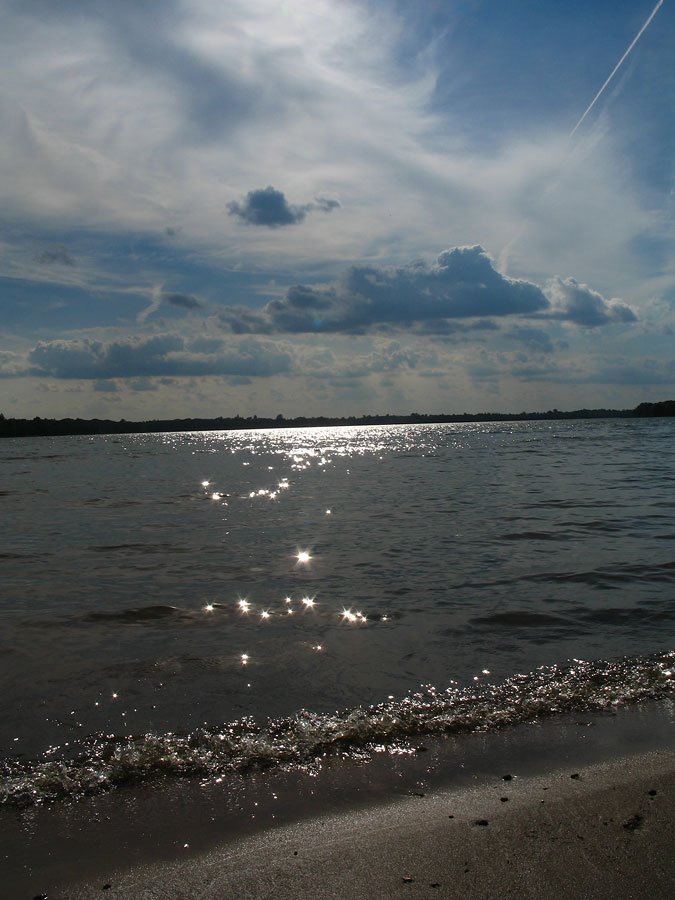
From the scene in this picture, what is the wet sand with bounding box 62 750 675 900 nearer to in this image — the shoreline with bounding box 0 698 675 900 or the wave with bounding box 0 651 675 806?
the shoreline with bounding box 0 698 675 900

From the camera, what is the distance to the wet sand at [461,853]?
3541mm

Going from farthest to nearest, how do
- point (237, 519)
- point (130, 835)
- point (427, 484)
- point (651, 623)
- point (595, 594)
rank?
point (427, 484)
point (237, 519)
point (595, 594)
point (651, 623)
point (130, 835)

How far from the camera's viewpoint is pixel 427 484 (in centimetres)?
3161

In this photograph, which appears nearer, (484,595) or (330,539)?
(484,595)

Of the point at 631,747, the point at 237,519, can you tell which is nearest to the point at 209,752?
the point at 631,747

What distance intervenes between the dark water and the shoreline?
16.8 inches

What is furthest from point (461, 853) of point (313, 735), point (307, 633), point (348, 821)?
point (307, 633)

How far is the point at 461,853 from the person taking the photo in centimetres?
384

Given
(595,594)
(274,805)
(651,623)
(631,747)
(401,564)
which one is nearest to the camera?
(274,805)

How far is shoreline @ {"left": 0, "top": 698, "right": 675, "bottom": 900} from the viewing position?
371cm

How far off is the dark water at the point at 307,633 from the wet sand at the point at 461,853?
1194 mm

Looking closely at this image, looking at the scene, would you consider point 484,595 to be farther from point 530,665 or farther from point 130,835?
point 130,835

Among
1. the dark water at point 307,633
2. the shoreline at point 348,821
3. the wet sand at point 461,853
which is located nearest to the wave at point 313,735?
the dark water at point 307,633

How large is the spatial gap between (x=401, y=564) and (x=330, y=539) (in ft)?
13.3
